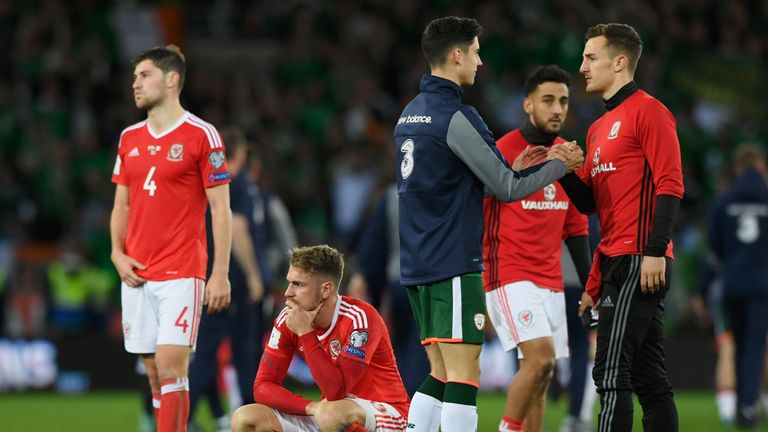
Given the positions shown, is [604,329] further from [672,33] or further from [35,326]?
[672,33]

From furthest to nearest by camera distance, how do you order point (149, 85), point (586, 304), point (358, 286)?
1. point (358, 286)
2. point (149, 85)
3. point (586, 304)

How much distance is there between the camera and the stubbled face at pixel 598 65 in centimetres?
641

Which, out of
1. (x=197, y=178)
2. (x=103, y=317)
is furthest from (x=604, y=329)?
(x=103, y=317)

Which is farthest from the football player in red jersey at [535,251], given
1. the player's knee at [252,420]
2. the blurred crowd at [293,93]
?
the blurred crowd at [293,93]

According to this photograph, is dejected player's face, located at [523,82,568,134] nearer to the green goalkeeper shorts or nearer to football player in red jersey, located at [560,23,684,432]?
football player in red jersey, located at [560,23,684,432]

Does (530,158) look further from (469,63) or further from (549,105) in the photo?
(549,105)

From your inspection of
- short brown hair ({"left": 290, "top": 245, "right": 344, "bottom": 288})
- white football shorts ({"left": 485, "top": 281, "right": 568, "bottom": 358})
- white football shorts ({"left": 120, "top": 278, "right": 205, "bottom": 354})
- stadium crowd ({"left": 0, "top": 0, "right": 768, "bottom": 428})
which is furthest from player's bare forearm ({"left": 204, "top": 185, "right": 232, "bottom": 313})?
stadium crowd ({"left": 0, "top": 0, "right": 768, "bottom": 428})

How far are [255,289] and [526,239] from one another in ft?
8.29

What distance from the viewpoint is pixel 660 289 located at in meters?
6.07

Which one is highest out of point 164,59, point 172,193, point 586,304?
point 164,59

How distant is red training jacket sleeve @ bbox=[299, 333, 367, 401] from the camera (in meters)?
6.37

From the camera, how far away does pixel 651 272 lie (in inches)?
235

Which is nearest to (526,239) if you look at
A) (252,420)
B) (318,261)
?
(318,261)

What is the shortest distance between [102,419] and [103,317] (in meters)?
4.10
